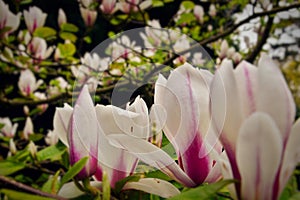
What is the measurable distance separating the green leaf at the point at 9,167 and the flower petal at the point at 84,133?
0.52ft

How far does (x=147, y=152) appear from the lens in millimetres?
314

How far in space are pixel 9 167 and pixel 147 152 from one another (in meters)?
0.23

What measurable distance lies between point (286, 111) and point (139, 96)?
15 centimetres

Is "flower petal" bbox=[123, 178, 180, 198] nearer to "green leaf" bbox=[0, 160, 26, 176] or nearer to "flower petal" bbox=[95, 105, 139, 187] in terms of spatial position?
"flower petal" bbox=[95, 105, 139, 187]

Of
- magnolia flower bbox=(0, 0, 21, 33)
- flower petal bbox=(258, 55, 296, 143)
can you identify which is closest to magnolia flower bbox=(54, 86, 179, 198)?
flower petal bbox=(258, 55, 296, 143)

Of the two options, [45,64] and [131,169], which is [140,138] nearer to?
[131,169]

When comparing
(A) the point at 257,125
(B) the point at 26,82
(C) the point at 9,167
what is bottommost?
(B) the point at 26,82

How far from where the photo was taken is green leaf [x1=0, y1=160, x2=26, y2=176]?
47cm

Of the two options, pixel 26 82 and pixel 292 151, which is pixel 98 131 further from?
pixel 26 82

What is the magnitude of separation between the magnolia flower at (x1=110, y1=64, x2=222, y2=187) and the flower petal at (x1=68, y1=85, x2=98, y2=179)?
0.08 ft

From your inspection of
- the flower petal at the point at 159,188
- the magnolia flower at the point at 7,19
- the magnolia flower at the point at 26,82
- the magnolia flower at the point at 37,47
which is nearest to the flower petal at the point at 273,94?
the flower petal at the point at 159,188

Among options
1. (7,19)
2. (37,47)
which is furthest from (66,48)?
(7,19)

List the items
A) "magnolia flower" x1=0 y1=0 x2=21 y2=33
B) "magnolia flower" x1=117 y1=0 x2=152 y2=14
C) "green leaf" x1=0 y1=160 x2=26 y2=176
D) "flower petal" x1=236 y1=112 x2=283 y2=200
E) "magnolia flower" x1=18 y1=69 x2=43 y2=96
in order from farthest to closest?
"magnolia flower" x1=18 y1=69 x2=43 y2=96, "magnolia flower" x1=117 y1=0 x2=152 y2=14, "magnolia flower" x1=0 y1=0 x2=21 y2=33, "green leaf" x1=0 y1=160 x2=26 y2=176, "flower petal" x1=236 y1=112 x2=283 y2=200

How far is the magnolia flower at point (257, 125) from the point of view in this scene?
0.80 feet
